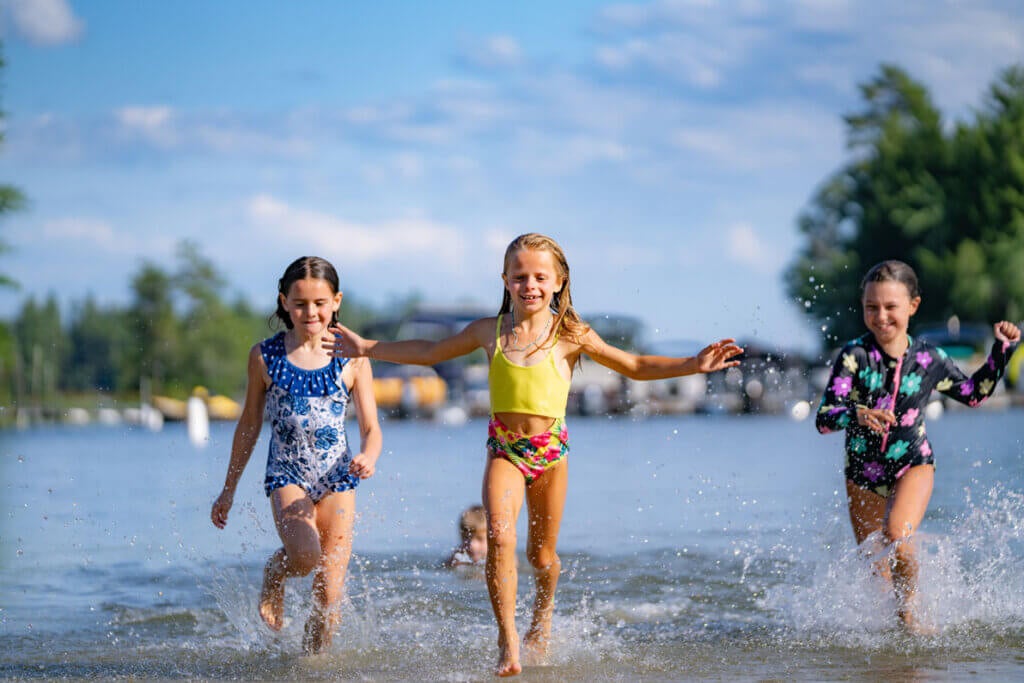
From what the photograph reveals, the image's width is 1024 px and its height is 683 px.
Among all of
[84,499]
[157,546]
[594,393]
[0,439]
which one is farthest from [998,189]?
[157,546]

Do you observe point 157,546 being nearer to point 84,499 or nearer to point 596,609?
point 596,609

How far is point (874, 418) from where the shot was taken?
20.5 ft

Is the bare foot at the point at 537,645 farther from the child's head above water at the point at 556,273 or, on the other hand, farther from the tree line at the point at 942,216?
Result: the tree line at the point at 942,216

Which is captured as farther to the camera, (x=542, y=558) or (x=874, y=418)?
(x=874, y=418)

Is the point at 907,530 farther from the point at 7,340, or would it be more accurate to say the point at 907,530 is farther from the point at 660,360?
the point at 7,340

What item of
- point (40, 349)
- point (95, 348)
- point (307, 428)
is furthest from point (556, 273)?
point (95, 348)

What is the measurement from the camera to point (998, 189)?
58656 millimetres

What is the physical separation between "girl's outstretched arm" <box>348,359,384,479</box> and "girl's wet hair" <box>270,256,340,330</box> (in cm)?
27

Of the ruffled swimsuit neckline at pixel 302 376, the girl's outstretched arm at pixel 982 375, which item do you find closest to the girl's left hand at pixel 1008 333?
the girl's outstretched arm at pixel 982 375

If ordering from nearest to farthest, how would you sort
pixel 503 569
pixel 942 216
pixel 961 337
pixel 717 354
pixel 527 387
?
pixel 503 569 → pixel 717 354 → pixel 527 387 → pixel 961 337 → pixel 942 216

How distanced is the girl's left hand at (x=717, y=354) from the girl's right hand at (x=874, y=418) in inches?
35.7

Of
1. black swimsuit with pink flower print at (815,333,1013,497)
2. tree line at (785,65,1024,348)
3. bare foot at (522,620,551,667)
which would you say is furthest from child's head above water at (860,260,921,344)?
tree line at (785,65,1024,348)

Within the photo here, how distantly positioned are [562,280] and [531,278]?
213mm

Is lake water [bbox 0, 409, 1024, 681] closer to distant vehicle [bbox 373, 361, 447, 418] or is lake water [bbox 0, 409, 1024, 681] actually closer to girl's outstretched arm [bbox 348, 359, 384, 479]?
girl's outstretched arm [bbox 348, 359, 384, 479]
